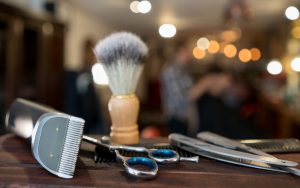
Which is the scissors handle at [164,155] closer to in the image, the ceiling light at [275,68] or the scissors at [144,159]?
the scissors at [144,159]

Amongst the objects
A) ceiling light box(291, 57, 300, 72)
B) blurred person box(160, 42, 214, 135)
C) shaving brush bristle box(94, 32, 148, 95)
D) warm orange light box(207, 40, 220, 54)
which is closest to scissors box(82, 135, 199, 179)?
shaving brush bristle box(94, 32, 148, 95)

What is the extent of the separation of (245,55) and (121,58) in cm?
827

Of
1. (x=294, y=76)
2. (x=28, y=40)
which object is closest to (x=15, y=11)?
(x=28, y=40)

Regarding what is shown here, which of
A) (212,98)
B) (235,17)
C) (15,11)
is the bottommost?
(212,98)

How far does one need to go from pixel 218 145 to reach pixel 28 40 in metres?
1.85

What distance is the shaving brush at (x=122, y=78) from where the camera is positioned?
721 mm

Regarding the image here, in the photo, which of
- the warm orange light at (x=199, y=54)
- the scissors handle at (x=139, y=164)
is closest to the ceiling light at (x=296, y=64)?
the scissors handle at (x=139, y=164)

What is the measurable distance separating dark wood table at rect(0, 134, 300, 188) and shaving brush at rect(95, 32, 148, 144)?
0.13 meters

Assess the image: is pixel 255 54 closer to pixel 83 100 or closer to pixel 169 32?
pixel 169 32

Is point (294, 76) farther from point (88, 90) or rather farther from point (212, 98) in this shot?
point (88, 90)

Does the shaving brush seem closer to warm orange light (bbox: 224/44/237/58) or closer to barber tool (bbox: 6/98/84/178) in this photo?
barber tool (bbox: 6/98/84/178)

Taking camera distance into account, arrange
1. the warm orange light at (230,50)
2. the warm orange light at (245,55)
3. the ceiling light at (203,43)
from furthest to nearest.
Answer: the warm orange light at (245,55) < the warm orange light at (230,50) < the ceiling light at (203,43)

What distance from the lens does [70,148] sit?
53cm

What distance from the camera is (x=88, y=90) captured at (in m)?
2.69
